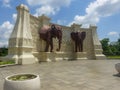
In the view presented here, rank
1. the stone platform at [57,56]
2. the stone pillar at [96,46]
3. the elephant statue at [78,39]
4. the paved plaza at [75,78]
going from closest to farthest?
the paved plaza at [75,78], the stone platform at [57,56], the elephant statue at [78,39], the stone pillar at [96,46]

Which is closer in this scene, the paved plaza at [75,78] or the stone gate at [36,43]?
the paved plaza at [75,78]

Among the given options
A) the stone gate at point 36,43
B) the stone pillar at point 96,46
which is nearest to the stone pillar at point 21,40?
the stone gate at point 36,43

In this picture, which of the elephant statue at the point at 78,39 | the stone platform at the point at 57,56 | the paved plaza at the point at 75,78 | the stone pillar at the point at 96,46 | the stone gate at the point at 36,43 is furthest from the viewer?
the stone pillar at the point at 96,46

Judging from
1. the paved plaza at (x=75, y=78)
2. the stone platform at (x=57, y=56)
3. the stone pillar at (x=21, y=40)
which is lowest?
the paved plaza at (x=75, y=78)

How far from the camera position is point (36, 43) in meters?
14.6

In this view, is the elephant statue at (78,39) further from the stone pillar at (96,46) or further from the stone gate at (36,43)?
the stone pillar at (96,46)

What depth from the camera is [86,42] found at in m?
20.3

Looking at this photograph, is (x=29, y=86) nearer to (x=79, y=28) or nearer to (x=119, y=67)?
(x=119, y=67)

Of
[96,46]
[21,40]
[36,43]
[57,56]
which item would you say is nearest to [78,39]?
[57,56]

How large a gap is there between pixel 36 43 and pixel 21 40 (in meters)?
2.74

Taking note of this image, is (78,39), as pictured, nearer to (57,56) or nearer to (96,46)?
(57,56)

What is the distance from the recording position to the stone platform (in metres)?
14.3

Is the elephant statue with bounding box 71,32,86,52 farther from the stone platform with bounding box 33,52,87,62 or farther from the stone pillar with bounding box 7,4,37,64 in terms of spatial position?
the stone pillar with bounding box 7,4,37,64

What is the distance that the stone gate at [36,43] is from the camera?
39.3ft
